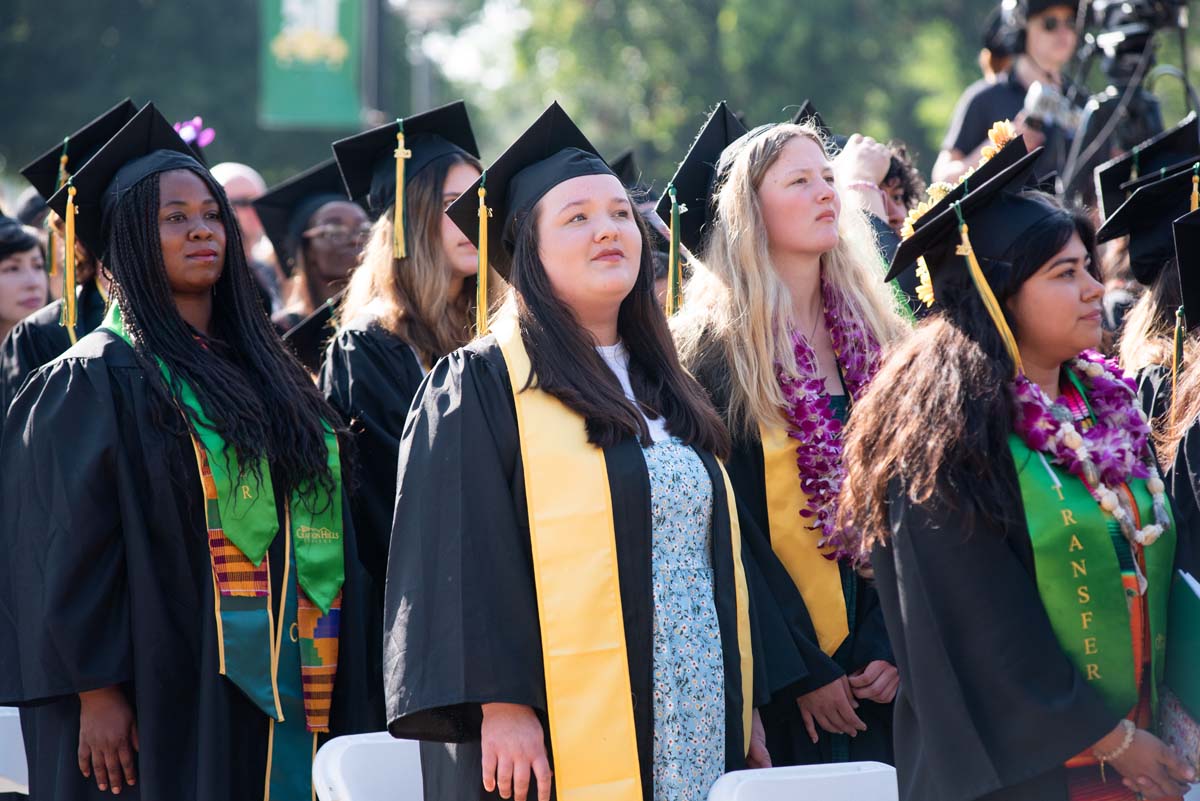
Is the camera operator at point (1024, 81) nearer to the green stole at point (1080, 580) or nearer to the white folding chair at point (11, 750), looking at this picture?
the green stole at point (1080, 580)

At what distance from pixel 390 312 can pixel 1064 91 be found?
3708mm

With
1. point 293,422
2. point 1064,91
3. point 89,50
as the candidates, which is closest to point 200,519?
point 293,422

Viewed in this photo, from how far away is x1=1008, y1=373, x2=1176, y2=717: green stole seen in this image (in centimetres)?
278

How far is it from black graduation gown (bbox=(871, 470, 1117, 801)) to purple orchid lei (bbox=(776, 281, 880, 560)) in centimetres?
80

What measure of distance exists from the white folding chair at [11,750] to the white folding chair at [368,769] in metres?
1.06

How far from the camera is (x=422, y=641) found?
309cm

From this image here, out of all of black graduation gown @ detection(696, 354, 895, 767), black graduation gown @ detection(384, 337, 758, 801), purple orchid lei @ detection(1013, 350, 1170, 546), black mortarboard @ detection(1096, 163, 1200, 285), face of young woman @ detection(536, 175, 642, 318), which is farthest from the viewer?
black mortarboard @ detection(1096, 163, 1200, 285)

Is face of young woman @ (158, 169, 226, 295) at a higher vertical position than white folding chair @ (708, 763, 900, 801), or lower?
higher

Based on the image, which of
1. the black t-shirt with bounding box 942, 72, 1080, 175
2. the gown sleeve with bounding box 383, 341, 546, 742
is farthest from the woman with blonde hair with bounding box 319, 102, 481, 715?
the black t-shirt with bounding box 942, 72, 1080, 175

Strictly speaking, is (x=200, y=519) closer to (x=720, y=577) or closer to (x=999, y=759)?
(x=720, y=577)

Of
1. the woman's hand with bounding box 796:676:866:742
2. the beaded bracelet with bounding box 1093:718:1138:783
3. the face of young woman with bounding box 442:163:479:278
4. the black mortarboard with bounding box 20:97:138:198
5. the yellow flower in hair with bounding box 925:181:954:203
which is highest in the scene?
the black mortarboard with bounding box 20:97:138:198

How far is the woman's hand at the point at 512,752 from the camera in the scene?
3.08m

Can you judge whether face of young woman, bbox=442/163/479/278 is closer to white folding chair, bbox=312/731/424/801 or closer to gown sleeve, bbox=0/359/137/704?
gown sleeve, bbox=0/359/137/704

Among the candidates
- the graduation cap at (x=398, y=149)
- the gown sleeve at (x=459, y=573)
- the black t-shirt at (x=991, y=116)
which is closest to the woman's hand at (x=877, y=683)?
the gown sleeve at (x=459, y=573)
